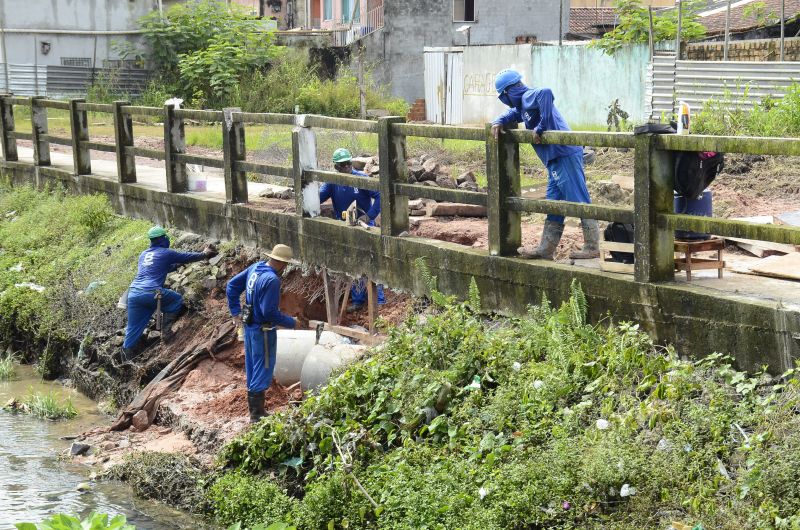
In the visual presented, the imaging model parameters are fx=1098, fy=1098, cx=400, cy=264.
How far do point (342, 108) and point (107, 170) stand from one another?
11.7 metres

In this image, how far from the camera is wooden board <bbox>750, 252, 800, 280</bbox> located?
7715 mm

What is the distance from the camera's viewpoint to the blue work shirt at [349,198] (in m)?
11.4

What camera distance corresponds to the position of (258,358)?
9906 mm

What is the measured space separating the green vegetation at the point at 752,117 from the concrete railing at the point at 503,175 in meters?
7.14

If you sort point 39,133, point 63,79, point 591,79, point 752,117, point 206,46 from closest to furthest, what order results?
point 752,117
point 39,133
point 591,79
point 206,46
point 63,79

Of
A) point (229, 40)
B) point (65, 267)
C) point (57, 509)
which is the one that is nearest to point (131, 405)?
point (57, 509)

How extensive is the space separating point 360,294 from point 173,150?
4272 mm

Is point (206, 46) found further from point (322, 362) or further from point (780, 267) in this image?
point (780, 267)

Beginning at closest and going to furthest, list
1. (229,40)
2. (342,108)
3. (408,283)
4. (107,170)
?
1. (408,283)
2. (107,170)
3. (342,108)
4. (229,40)

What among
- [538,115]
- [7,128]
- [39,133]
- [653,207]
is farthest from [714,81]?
[653,207]

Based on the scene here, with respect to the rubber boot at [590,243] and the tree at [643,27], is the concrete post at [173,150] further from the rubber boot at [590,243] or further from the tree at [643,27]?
the tree at [643,27]

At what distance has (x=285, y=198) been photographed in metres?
13.6

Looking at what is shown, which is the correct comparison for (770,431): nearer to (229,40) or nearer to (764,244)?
(764,244)

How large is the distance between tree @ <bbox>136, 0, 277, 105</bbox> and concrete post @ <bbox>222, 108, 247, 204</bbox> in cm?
1739
